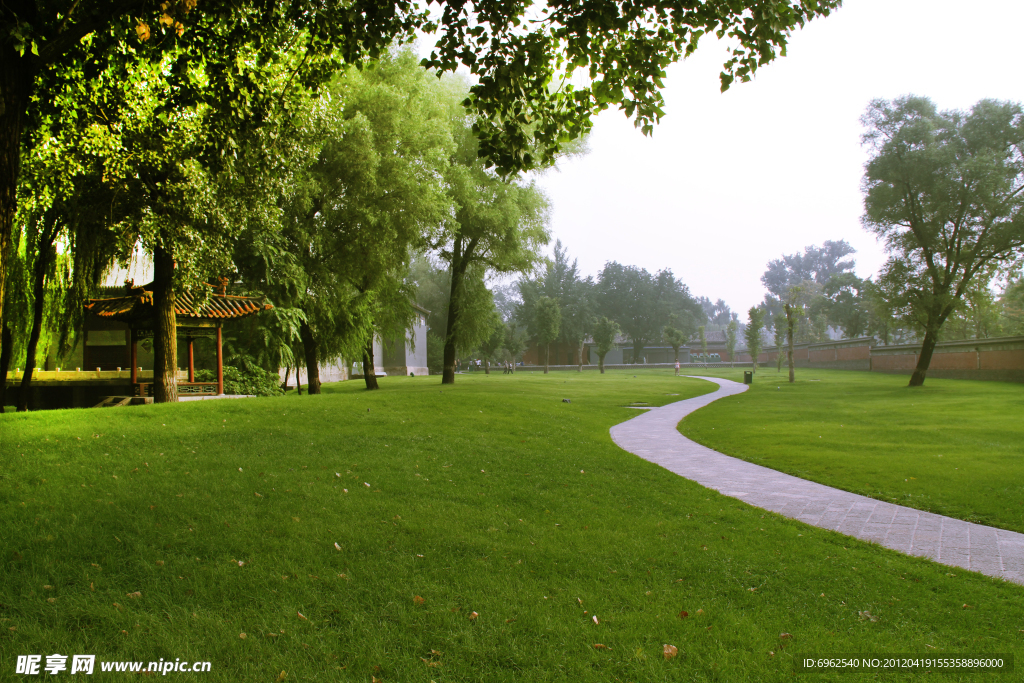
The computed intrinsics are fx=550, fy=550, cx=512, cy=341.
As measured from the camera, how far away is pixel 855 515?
6.29 meters

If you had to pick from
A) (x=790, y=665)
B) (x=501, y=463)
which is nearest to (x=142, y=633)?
(x=790, y=665)

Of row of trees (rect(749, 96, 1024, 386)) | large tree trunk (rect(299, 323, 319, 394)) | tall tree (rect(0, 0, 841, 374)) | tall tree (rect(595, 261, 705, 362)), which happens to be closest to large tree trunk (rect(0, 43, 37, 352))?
tall tree (rect(0, 0, 841, 374))

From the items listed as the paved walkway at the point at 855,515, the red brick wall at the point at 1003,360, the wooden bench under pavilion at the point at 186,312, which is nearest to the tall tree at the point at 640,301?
the red brick wall at the point at 1003,360

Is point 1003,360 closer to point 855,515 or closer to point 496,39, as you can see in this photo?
point 855,515

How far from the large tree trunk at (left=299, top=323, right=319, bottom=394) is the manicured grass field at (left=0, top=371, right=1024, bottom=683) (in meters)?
11.5

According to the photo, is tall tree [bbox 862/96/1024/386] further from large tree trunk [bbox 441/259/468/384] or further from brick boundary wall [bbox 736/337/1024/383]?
large tree trunk [bbox 441/259/468/384]

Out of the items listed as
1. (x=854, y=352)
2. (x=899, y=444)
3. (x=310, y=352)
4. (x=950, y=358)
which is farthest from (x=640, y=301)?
(x=899, y=444)

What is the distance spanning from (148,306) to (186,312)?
1.02 metres

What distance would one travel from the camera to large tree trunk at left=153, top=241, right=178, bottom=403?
12984 mm

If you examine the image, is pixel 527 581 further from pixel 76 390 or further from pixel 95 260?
pixel 76 390

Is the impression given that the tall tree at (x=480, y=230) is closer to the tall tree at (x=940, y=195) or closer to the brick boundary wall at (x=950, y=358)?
the tall tree at (x=940, y=195)

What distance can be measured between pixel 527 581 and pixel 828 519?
12.6ft

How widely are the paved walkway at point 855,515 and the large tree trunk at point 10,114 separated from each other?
8065 millimetres

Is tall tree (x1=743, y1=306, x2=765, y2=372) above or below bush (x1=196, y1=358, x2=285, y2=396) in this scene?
above
